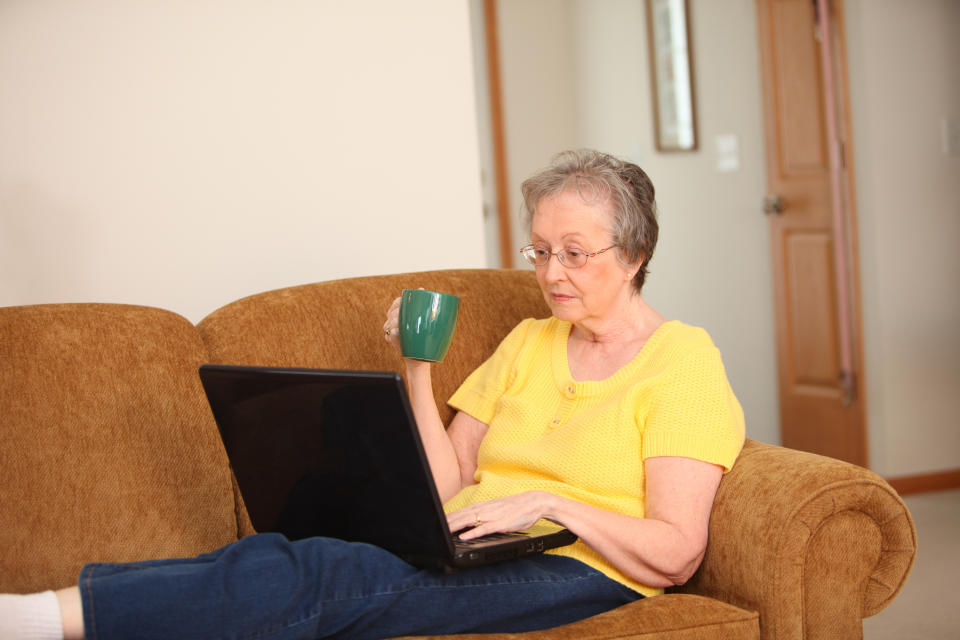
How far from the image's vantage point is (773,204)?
369 cm

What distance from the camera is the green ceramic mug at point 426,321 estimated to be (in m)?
1.48

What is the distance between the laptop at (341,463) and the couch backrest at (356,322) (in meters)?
0.39

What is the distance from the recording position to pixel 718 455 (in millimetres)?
1422

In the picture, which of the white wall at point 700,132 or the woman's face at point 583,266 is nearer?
the woman's face at point 583,266

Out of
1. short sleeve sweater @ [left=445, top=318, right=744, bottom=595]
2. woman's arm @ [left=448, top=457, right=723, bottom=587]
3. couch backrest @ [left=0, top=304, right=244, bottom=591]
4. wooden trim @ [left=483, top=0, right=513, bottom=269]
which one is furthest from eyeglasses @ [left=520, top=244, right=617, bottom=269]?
wooden trim @ [left=483, top=0, right=513, bottom=269]

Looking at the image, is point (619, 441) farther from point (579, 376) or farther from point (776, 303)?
point (776, 303)

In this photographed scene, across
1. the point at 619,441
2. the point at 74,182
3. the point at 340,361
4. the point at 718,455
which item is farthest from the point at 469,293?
the point at 74,182

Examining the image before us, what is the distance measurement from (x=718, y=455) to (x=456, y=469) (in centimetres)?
49

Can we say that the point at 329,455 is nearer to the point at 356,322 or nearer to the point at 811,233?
the point at 356,322

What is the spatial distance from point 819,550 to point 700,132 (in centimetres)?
316

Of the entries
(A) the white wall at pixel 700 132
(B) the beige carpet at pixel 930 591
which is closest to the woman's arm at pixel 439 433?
(B) the beige carpet at pixel 930 591

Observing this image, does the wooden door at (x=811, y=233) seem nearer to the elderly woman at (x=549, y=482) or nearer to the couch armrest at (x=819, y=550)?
the elderly woman at (x=549, y=482)

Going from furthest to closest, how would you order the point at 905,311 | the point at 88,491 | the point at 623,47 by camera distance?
the point at 623,47
the point at 905,311
the point at 88,491

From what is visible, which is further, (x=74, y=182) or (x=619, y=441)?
(x=74, y=182)
